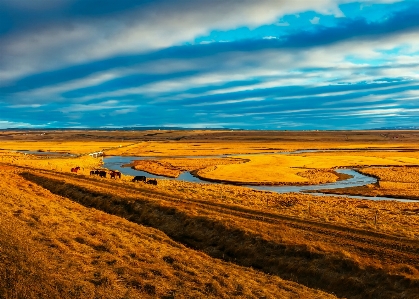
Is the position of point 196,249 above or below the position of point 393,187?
above

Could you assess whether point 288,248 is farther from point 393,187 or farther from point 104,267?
point 393,187

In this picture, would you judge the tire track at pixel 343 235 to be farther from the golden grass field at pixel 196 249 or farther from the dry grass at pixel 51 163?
the dry grass at pixel 51 163

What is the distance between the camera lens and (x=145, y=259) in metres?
18.1

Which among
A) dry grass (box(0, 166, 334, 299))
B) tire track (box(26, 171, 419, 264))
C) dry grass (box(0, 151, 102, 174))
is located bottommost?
tire track (box(26, 171, 419, 264))

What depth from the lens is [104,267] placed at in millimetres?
15586

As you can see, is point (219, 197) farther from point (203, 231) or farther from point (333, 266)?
point (333, 266)

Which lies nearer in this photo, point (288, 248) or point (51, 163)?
point (288, 248)

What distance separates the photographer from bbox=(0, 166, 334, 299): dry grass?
12.9 metres

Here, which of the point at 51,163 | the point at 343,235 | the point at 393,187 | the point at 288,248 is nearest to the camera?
the point at 288,248

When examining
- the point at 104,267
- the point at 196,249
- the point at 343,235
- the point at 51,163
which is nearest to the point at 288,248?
the point at 343,235

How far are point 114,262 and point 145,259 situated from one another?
1.93 metres

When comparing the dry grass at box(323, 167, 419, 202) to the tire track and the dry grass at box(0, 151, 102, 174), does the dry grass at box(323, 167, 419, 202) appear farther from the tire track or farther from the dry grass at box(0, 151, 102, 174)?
the dry grass at box(0, 151, 102, 174)

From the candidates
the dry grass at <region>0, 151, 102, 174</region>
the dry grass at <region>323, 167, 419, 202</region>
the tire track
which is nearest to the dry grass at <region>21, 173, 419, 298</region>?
the tire track

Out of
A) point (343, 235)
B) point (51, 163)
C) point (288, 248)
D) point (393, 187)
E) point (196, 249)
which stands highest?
point (51, 163)
